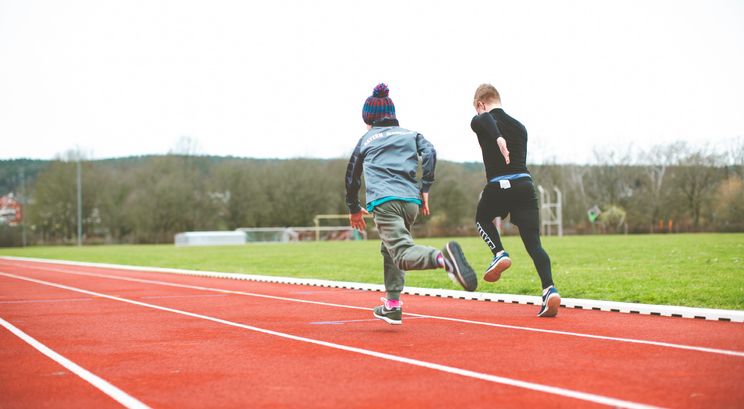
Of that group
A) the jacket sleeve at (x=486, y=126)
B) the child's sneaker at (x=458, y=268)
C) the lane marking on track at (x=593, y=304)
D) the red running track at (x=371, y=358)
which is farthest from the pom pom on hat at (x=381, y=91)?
the lane marking on track at (x=593, y=304)

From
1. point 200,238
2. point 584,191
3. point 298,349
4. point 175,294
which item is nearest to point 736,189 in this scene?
point 584,191

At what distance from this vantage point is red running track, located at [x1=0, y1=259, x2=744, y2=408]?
14.3 feet

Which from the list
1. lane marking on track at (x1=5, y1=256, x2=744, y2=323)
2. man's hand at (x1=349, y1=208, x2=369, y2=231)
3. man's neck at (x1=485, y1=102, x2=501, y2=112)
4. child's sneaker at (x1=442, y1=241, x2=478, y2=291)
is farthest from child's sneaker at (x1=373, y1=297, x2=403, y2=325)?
lane marking on track at (x1=5, y1=256, x2=744, y2=323)

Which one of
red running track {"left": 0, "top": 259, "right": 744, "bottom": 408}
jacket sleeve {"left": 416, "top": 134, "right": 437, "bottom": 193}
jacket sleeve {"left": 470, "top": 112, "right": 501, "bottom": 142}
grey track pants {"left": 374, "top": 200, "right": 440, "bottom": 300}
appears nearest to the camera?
red running track {"left": 0, "top": 259, "right": 744, "bottom": 408}

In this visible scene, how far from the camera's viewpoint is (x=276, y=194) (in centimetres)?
9431

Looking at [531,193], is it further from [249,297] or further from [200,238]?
[200,238]

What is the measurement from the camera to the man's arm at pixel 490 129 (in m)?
8.00

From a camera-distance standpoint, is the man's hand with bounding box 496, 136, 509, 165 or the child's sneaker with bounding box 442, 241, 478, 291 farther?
the man's hand with bounding box 496, 136, 509, 165

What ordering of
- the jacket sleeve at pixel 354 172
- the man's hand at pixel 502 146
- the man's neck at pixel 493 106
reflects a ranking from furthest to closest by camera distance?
the man's neck at pixel 493 106, the man's hand at pixel 502 146, the jacket sleeve at pixel 354 172

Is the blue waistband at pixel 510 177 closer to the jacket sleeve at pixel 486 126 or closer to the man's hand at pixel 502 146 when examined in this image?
the man's hand at pixel 502 146

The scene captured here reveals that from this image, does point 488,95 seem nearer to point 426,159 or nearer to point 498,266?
point 426,159

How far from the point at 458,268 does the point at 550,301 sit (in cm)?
226

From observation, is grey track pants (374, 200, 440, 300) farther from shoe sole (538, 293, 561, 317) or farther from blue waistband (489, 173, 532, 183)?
shoe sole (538, 293, 561, 317)

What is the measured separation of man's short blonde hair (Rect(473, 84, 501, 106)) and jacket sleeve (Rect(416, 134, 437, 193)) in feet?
4.42
